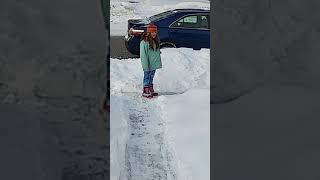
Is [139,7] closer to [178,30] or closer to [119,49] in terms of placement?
[119,49]

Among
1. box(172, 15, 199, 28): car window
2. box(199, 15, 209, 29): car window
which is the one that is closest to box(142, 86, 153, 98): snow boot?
box(172, 15, 199, 28): car window

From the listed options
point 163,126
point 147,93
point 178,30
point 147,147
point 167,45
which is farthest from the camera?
point 167,45

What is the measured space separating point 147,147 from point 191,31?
634cm

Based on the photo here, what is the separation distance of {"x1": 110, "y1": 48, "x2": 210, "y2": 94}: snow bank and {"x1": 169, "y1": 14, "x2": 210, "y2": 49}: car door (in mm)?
420

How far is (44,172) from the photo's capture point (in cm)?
354

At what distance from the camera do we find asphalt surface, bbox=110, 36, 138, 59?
1207 cm

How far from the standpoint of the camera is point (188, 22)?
38.6 feet

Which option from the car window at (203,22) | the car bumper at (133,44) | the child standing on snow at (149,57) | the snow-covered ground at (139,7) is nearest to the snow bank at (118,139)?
the child standing on snow at (149,57)

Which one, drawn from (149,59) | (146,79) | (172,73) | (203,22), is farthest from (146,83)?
(203,22)

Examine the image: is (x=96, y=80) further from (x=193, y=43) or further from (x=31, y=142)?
(x=193, y=43)

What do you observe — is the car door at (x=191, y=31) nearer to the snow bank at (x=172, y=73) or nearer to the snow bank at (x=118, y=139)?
the snow bank at (x=172, y=73)

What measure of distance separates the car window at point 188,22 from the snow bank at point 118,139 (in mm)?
4422

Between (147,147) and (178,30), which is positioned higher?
(178,30)
